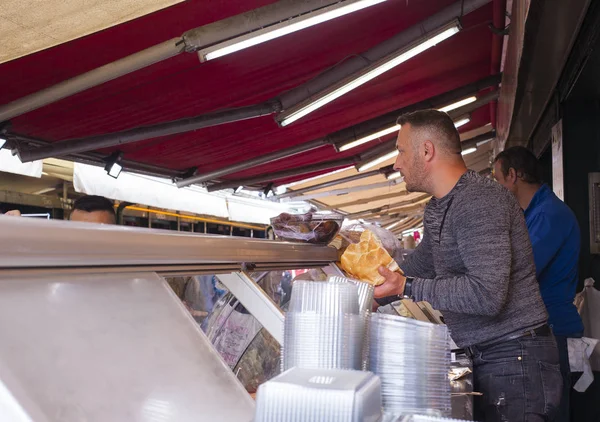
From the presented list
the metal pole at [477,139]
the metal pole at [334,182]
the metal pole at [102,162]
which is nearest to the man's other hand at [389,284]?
the metal pole at [102,162]

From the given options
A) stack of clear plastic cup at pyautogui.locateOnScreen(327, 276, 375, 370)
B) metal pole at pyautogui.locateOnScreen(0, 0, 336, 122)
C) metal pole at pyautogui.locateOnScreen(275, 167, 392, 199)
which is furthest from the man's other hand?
metal pole at pyautogui.locateOnScreen(275, 167, 392, 199)

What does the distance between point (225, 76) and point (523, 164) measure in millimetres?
2100

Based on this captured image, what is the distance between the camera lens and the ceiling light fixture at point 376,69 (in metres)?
3.61

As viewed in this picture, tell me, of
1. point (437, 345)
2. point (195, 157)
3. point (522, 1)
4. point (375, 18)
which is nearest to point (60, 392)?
point (437, 345)

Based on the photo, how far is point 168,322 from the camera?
102 centimetres

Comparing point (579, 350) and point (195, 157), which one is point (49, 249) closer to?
point (579, 350)

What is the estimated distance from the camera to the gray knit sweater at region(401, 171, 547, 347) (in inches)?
63.8

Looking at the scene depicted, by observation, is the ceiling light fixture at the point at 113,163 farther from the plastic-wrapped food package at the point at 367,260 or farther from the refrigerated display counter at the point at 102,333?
the refrigerated display counter at the point at 102,333

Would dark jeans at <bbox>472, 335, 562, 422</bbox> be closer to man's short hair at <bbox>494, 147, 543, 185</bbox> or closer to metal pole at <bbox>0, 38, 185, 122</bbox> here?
man's short hair at <bbox>494, 147, 543, 185</bbox>

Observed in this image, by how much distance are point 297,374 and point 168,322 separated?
29 centimetres

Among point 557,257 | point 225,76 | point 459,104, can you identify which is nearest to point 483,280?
point 557,257

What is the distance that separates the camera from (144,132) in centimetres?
461

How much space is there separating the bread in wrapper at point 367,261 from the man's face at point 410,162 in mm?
305

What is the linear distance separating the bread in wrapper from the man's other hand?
1cm
